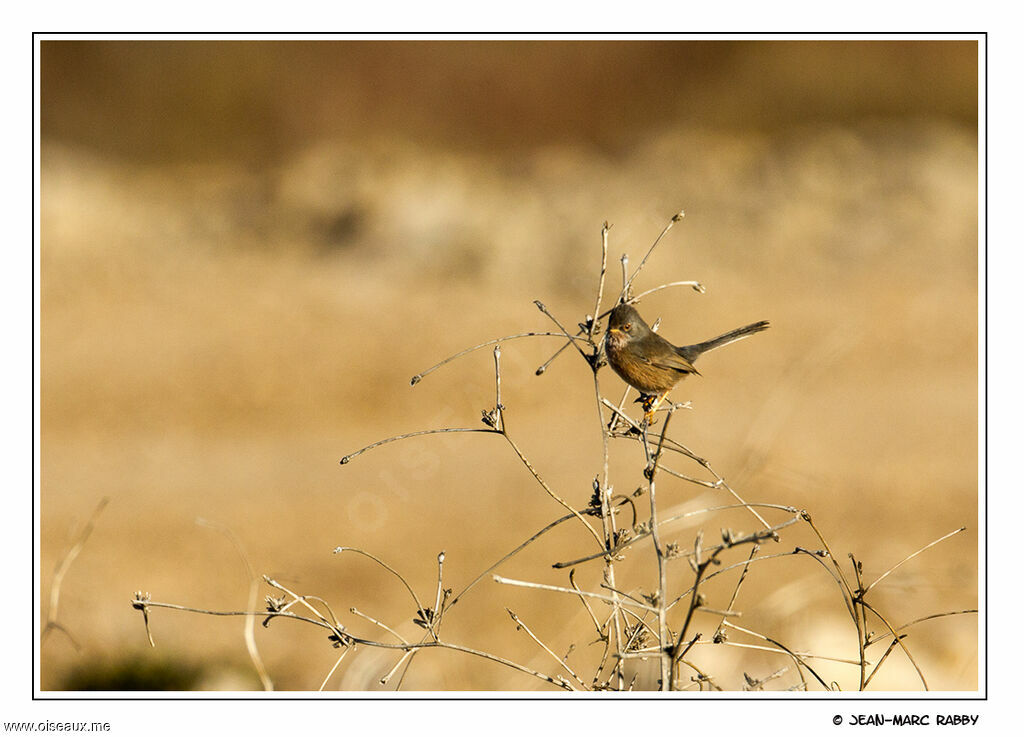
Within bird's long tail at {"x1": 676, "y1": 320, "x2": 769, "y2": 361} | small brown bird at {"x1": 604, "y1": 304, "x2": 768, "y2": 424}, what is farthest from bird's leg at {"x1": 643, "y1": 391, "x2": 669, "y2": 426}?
bird's long tail at {"x1": 676, "y1": 320, "x2": 769, "y2": 361}

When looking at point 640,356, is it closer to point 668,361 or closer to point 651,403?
point 668,361

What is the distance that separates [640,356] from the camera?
2279 mm

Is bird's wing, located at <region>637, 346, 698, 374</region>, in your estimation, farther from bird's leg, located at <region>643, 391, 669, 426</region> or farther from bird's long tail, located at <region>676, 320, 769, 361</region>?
bird's long tail, located at <region>676, 320, 769, 361</region>

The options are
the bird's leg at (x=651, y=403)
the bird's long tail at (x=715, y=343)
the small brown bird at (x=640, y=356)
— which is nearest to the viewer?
the small brown bird at (x=640, y=356)

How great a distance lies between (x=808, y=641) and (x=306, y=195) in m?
5.34

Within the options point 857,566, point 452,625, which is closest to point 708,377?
point 452,625

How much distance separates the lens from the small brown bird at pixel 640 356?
7.35 feet

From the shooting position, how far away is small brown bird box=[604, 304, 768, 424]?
224cm

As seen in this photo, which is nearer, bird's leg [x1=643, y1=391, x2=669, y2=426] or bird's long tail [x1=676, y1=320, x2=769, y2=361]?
bird's leg [x1=643, y1=391, x2=669, y2=426]

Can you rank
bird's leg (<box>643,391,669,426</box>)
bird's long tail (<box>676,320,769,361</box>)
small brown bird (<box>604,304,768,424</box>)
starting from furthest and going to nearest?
bird's long tail (<box>676,320,769,361</box>) < bird's leg (<box>643,391,669,426</box>) < small brown bird (<box>604,304,768,424</box>)

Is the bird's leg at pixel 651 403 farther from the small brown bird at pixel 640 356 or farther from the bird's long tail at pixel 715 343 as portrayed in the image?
the bird's long tail at pixel 715 343

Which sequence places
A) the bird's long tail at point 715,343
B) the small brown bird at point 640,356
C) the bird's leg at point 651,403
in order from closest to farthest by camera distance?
the small brown bird at point 640,356 < the bird's leg at point 651,403 < the bird's long tail at point 715,343

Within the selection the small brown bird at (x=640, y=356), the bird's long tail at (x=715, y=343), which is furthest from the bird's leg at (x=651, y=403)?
the bird's long tail at (x=715, y=343)
